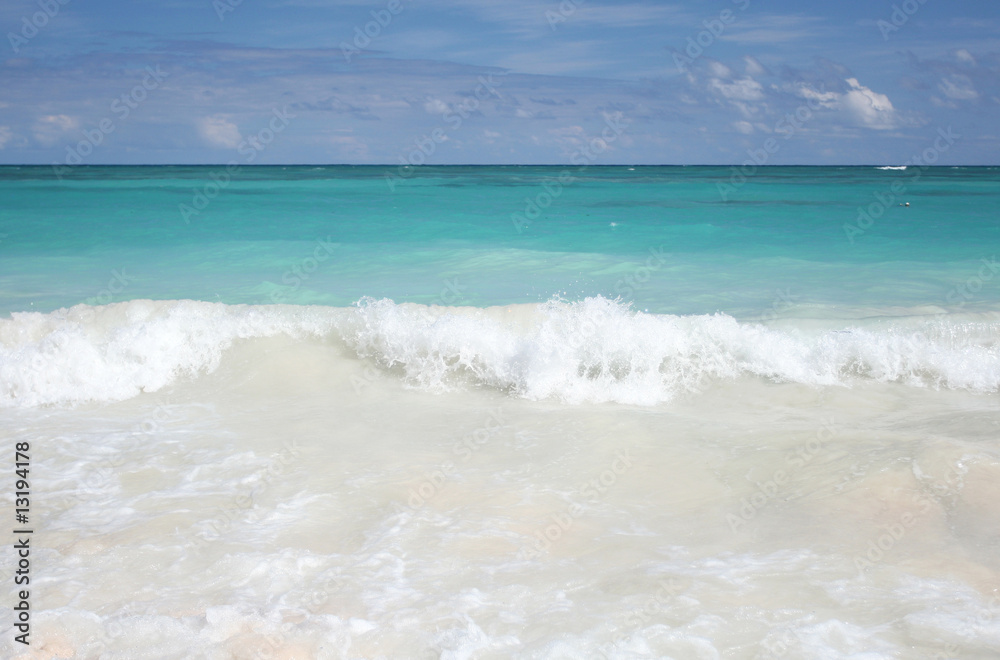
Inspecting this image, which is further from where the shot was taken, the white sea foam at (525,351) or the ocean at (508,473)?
the white sea foam at (525,351)

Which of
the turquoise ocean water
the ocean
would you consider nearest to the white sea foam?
the ocean

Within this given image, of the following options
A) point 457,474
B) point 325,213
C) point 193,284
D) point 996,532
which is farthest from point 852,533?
point 325,213

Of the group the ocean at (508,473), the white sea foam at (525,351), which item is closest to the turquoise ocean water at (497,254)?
the ocean at (508,473)

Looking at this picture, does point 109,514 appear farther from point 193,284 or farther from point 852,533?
point 193,284

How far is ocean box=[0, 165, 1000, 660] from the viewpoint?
3.26 metres

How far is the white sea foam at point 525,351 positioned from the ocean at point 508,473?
0.03m

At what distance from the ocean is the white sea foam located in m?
0.03

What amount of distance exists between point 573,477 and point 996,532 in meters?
2.41

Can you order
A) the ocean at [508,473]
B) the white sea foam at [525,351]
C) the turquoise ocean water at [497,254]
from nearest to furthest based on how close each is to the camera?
the ocean at [508,473] → the white sea foam at [525,351] → the turquoise ocean water at [497,254]

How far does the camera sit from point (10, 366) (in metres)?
6.95

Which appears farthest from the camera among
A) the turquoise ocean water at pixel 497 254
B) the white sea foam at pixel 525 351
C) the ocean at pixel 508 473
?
the turquoise ocean water at pixel 497 254

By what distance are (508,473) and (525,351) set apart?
2.44 metres

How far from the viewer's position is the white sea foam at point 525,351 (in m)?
6.91

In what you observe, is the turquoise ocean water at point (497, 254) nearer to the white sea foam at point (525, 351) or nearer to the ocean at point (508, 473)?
the ocean at point (508, 473)
